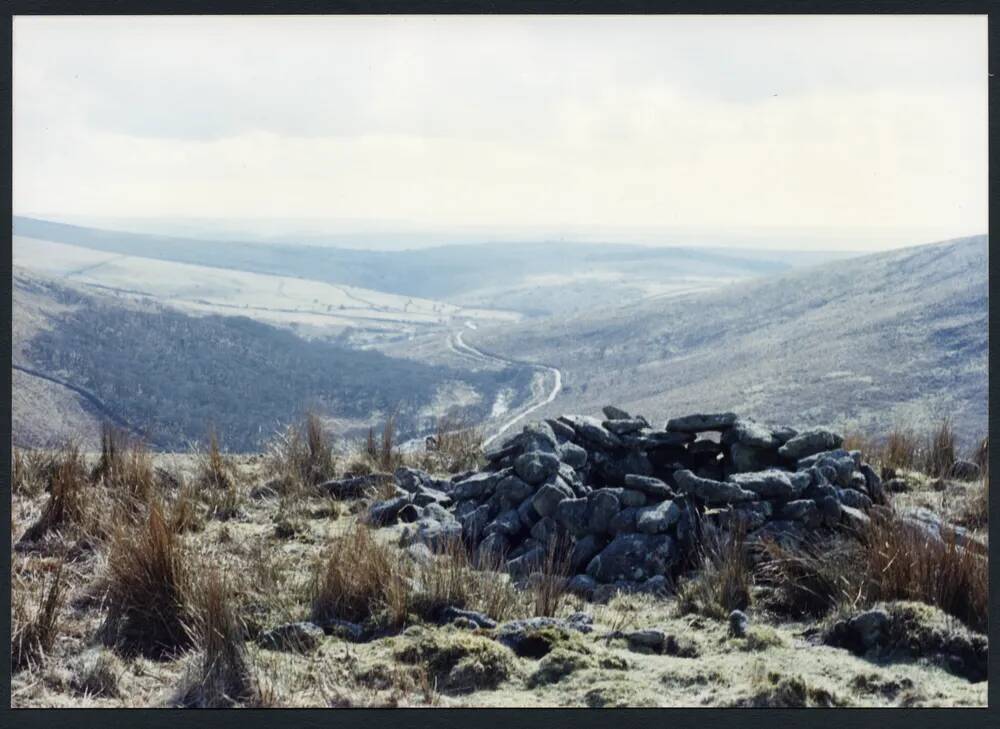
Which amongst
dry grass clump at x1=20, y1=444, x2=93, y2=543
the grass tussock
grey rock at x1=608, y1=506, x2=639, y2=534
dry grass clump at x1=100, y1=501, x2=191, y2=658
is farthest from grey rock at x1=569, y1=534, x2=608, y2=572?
dry grass clump at x1=20, y1=444, x2=93, y2=543

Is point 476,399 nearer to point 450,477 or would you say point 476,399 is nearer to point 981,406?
point 981,406

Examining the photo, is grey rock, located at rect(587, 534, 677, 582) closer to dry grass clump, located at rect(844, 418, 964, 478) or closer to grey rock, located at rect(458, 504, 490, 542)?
grey rock, located at rect(458, 504, 490, 542)

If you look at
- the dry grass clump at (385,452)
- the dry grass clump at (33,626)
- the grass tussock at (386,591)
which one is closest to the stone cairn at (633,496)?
the grass tussock at (386,591)

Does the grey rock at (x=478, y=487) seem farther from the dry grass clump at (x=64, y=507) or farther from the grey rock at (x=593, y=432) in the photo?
the dry grass clump at (x=64, y=507)

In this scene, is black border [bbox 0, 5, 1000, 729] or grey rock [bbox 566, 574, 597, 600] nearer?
black border [bbox 0, 5, 1000, 729]

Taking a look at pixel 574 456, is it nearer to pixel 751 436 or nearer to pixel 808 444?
pixel 751 436

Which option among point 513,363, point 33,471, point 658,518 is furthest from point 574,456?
point 513,363
